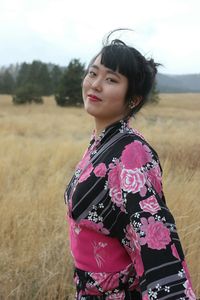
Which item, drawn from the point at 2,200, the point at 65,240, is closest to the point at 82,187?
the point at 65,240

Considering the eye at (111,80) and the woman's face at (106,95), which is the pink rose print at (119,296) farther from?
the eye at (111,80)

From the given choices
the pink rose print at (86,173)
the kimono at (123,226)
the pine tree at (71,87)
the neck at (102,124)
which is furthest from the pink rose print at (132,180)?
the pine tree at (71,87)

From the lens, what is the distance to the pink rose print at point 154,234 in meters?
1.06

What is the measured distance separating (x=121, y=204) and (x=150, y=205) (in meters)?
0.11

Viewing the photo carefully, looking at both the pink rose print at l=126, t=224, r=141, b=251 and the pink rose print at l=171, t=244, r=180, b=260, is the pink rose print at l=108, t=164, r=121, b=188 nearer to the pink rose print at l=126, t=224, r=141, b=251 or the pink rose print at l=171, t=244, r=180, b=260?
the pink rose print at l=126, t=224, r=141, b=251

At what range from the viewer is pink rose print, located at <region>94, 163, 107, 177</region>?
1.22 meters

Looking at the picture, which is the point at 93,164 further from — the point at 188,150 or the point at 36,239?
the point at 188,150

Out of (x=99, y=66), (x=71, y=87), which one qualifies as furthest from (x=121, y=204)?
(x=71, y=87)

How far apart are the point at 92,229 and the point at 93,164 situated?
192 mm

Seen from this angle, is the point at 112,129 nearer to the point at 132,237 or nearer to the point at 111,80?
the point at 111,80

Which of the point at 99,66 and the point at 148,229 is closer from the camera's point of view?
the point at 148,229

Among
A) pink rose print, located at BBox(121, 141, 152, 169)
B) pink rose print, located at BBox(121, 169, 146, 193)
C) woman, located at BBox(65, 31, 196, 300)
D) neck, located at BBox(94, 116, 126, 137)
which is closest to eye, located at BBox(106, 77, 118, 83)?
woman, located at BBox(65, 31, 196, 300)

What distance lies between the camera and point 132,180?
1121 millimetres

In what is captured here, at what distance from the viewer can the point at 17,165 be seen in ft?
20.1
